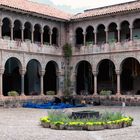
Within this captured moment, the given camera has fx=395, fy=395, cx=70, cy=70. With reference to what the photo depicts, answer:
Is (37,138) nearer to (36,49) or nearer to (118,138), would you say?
(118,138)

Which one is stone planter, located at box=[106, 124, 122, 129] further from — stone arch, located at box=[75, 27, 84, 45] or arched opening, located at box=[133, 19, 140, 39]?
stone arch, located at box=[75, 27, 84, 45]

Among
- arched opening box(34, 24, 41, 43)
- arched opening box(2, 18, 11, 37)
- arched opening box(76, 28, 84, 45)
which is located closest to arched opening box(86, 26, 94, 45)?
arched opening box(76, 28, 84, 45)

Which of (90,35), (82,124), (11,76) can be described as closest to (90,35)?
(90,35)

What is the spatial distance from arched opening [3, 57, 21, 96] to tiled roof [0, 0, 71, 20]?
5140mm

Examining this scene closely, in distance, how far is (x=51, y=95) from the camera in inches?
1318

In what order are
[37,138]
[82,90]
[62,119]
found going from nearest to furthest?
[37,138]
[62,119]
[82,90]

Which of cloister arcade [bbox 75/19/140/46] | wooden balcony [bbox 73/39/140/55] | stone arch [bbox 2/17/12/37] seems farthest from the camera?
stone arch [bbox 2/17/12/37]

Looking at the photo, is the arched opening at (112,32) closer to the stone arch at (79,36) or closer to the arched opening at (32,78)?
the stone arch at (79,36)

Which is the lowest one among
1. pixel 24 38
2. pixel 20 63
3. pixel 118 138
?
pixel 118 138

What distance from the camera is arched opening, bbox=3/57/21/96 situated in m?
35.1

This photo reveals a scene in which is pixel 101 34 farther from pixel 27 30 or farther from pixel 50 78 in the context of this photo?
pixel 27 30

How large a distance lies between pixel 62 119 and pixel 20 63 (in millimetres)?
16027

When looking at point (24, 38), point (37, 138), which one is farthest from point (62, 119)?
point (24, 38)

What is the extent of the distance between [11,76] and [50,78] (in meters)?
3.59
